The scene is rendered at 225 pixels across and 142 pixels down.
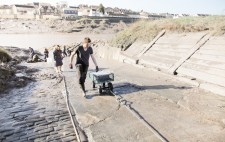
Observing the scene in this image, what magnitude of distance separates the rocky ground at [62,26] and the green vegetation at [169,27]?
65860mm

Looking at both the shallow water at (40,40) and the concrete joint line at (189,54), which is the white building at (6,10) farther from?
the concrete joint line at (189,54)

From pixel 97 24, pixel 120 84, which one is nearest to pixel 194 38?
pixel 120 84

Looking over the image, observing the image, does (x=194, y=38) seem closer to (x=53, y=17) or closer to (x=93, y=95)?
(x=93, y=95)

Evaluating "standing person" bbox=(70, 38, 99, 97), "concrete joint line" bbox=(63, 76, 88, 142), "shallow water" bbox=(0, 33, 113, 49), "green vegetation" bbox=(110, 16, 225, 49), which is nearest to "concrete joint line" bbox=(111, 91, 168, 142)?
"standing person" bbox=(70, 38, 99, 97)

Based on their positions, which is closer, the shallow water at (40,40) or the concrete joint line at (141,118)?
the concrete joint line at (141,118)

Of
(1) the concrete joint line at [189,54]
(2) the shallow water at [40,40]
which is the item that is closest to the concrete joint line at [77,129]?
(1) the concrete joint line at [189,54]

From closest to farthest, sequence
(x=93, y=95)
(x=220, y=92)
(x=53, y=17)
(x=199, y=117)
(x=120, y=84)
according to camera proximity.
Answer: (x=199, y=117)
(x=220, y=92)
(x=93, y=95)
(x=120, y=84)
(x=53, y=17)

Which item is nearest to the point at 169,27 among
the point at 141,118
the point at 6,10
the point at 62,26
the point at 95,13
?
the point at 141,118

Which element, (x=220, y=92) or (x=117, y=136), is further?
(x=220, y=92)

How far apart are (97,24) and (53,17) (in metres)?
26.7

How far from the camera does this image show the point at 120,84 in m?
12.6

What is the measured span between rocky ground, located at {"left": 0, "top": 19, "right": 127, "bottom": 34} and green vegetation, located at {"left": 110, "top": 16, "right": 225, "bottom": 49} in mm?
65860

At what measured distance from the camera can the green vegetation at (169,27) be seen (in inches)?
585

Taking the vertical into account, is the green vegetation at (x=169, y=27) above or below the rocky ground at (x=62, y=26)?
above
